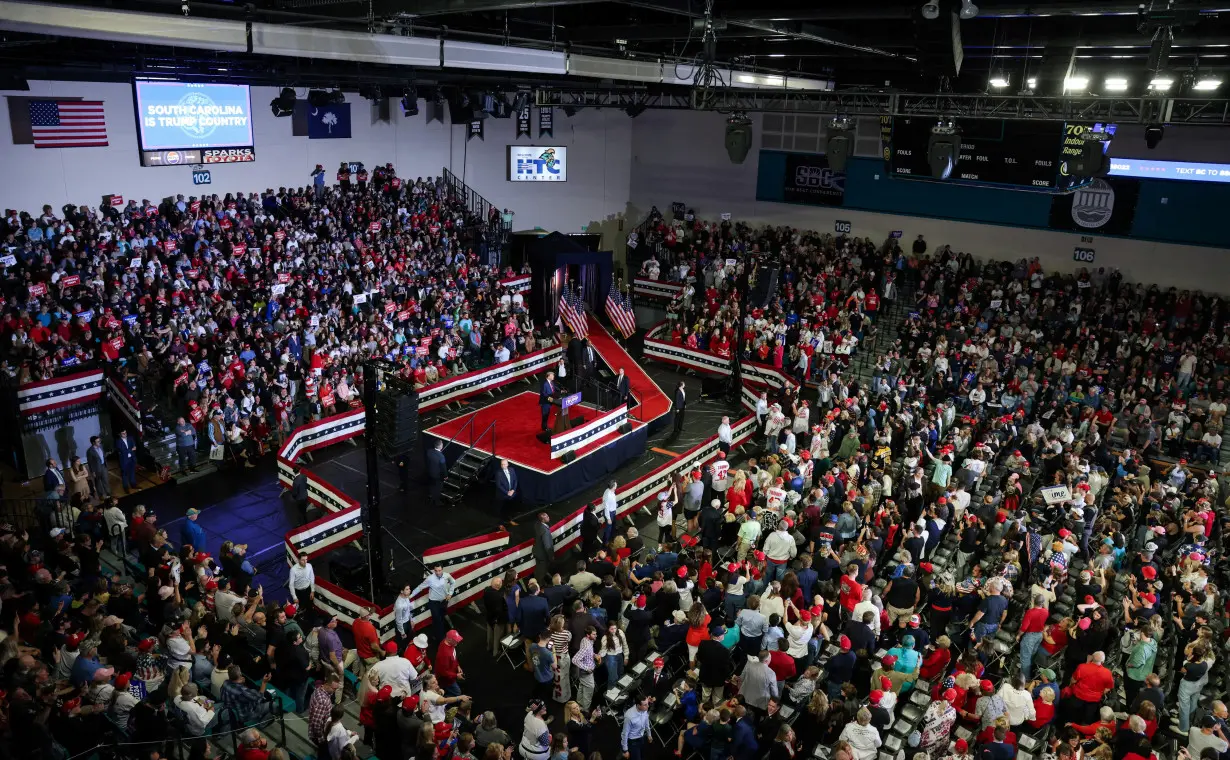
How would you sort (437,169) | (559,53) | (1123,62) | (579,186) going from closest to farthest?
1. (559,53)
2. (1123,62)
3. (437,169)
4. (579,186)

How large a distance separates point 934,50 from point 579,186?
2504 centimetres

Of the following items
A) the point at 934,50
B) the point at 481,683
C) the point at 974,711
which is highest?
the point at 934,50

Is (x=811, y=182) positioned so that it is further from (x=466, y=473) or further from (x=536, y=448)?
(x=466, y=473)

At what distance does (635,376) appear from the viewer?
74.7ft

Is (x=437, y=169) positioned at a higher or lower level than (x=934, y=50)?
lower

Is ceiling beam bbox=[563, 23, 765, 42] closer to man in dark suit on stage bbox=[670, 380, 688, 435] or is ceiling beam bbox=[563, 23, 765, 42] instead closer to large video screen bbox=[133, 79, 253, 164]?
man in dark suit on stage bbox=[670, 380, 688, 435]

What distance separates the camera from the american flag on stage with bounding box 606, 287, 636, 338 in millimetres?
27406

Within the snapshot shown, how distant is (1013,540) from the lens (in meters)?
12.5

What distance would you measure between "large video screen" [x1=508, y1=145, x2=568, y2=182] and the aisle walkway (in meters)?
8.26

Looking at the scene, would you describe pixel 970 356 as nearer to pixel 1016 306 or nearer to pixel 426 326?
pixel 1016 306

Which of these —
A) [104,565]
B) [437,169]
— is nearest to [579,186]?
[437,169]

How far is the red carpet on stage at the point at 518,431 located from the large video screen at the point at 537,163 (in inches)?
534

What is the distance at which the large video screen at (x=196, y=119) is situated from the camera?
776 inches

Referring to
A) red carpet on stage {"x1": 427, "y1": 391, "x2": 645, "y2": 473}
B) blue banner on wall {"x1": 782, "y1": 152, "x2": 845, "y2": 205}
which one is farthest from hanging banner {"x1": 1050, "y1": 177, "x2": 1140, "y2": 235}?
red carpet on stage {"x1": 427, "y1": 391, "x2": 645, "y2": 473}
